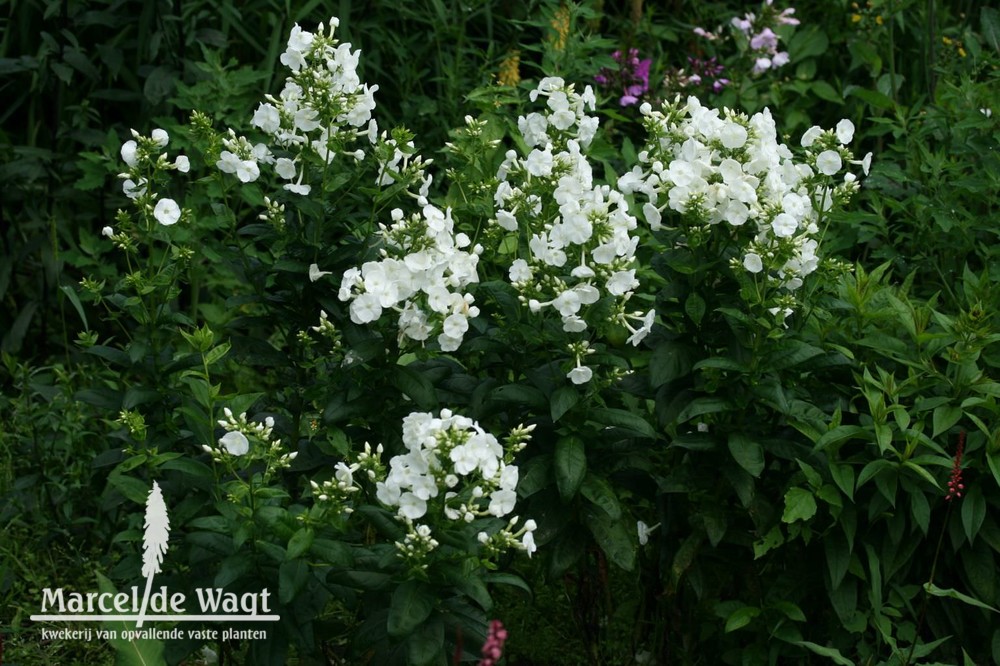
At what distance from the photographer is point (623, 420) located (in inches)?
110

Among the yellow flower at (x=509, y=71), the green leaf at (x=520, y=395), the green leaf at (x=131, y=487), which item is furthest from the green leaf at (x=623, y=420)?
the yellow flower at (x=509, y=71)

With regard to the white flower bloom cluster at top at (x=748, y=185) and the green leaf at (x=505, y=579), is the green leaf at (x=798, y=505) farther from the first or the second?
the green leaf at (x=505, y=579)

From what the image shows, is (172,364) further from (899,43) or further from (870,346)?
(899,43)

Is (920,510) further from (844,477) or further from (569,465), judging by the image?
(569,465)

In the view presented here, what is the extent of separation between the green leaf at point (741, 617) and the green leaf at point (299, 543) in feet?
3.44

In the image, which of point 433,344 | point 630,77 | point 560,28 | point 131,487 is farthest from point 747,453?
point 630,77

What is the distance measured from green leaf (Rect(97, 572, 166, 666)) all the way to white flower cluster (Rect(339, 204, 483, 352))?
2.57 feet

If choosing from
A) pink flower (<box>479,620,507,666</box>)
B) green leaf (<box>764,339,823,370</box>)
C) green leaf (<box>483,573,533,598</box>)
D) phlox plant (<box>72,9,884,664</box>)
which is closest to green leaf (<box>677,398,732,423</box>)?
phlox plant (<box>72,9,884,664</box>)

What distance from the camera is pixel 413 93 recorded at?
17.4ft

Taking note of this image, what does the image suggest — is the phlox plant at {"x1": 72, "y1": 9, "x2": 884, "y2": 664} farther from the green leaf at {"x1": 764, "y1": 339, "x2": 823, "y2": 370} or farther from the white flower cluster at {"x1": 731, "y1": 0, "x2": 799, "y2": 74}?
the white flower cluster at {"x1": 731, "y1": 0, "x2": 799, "y2": 74}

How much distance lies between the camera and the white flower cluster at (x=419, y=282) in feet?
8.57

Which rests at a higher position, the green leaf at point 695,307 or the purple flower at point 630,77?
the purple flower at point 630,77

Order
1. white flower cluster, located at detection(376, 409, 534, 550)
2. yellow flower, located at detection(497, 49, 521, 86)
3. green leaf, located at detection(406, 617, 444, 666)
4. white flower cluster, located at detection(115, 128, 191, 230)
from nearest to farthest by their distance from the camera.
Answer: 1. white flower cluster, located at detection(376, 409, 534, 550)
2. green leaf, located at detection(406, 617, 444, 666)
3. white flower cluster, located at detection(115, 128, 191, 230)
4. yellow flower, located at detection(497, 49, 521, 86)

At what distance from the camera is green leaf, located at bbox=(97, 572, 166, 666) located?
2.55 metres
